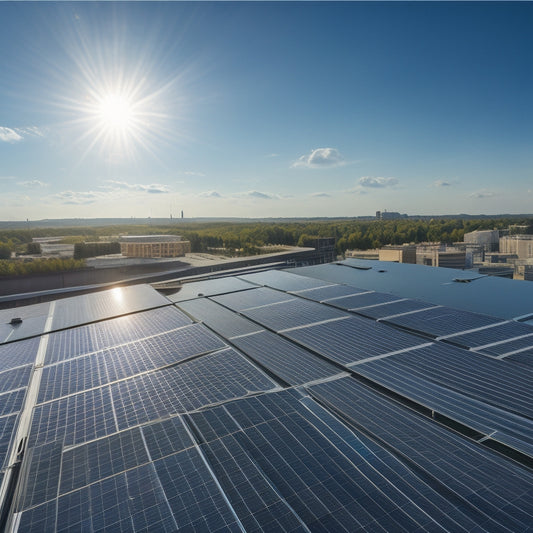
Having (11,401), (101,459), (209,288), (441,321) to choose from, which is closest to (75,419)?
(101,459)

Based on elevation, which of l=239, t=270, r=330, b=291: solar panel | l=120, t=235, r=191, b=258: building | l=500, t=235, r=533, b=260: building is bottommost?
l=500, t=235, r=533, b=260: building

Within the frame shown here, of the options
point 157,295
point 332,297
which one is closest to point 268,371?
point 332,297

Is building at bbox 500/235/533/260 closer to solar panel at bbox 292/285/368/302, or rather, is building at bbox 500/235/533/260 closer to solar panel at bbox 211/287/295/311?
solar panel at bbox 292/285/368/302

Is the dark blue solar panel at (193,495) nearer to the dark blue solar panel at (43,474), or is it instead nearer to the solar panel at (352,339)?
the dark blue solar panel at (43,474)

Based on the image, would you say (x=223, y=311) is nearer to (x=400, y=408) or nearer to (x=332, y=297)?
(x=332, y=297)

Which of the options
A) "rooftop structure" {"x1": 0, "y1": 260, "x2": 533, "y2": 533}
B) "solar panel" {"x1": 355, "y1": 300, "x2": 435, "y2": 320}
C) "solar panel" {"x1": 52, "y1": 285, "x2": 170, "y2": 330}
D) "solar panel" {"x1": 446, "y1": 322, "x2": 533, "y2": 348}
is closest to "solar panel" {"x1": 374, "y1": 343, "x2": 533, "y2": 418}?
"rooftop structure" {"x1": 0, "y1": 260, "x2": 533, "y2": 533}
